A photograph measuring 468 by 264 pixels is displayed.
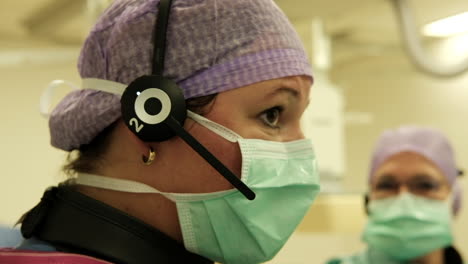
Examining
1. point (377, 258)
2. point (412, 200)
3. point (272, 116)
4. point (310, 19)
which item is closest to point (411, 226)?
point (412, 200)

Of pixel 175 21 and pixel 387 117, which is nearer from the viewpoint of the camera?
pixel 175 21

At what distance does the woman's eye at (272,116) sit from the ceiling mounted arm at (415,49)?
163 centimetres

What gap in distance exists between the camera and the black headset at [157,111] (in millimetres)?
813

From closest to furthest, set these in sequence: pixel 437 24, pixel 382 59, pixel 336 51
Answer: pixel 437 24
pixel 336 51
pixel 382 59

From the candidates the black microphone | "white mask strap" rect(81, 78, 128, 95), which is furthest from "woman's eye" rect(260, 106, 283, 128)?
"white mask strap" rect(81, 78, 128, 95)

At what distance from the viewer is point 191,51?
850mm

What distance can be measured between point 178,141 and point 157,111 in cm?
6

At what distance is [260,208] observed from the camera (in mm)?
882

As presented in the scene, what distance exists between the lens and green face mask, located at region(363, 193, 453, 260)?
193 centimetres

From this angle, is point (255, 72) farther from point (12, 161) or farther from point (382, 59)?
point (382, 59)

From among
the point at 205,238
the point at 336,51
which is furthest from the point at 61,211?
the point at 336,51

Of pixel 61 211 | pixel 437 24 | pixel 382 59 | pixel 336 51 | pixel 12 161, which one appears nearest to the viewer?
pixel 61 211

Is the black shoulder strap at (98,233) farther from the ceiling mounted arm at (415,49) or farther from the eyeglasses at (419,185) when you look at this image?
the ceiling mounted arm at (415,49)

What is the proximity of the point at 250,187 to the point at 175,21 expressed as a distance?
11.1 inches
